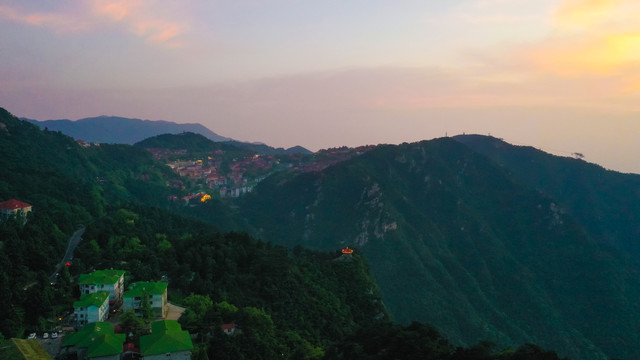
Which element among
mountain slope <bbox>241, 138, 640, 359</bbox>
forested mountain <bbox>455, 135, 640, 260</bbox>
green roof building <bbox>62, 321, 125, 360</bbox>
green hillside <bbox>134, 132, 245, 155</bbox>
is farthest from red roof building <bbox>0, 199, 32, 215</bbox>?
green hillside <bbox>134, 132, 245, 155</bbox>

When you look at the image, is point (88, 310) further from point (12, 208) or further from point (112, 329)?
point (12, 208)

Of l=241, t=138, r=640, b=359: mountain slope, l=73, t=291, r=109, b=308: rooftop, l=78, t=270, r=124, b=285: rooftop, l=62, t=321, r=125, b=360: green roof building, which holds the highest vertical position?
l=78, t=270, r=124, b=285: rooftop

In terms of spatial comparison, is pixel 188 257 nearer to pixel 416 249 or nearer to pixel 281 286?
pixel 281 286

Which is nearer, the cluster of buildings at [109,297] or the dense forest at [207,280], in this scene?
the cluster of buildings at [109,297]

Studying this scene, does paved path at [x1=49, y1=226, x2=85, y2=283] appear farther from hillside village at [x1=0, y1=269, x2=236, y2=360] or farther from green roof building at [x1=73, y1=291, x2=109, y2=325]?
green roof building at [x1=73, y1=291, x2=109, y2=325]

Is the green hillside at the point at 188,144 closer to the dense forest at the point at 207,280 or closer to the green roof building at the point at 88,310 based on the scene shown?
the dense forest at the point at 207,280

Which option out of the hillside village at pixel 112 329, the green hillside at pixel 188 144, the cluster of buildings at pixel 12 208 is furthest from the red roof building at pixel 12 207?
the green hillside at pixel 188 144

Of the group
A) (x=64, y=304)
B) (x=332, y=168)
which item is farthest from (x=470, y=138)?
(x=64, y=304)
